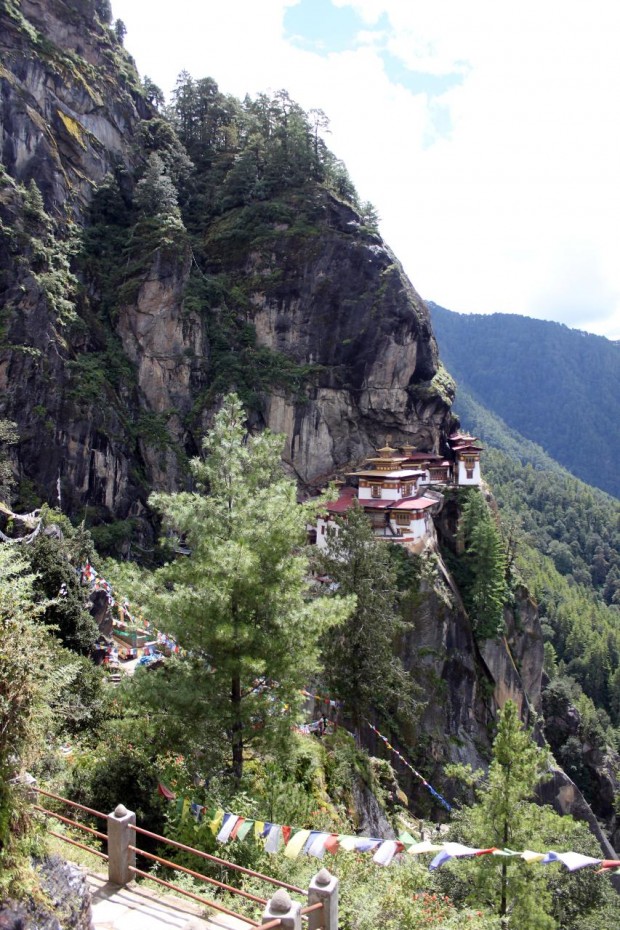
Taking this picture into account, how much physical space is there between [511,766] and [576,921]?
9.12 metres

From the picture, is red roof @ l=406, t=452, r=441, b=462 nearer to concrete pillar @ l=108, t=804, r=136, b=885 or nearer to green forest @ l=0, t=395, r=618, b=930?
green forest @ l=0, t=395, r=618, b=930

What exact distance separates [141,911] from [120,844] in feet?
2.39

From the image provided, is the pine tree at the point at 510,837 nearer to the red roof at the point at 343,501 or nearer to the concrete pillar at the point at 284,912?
the concrete pillar at the point at 284,912

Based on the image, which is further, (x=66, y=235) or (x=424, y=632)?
(x=66, y=235)

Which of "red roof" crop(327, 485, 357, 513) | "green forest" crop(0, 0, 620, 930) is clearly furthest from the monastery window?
"red roof" crop(327, 485, 357, 513)

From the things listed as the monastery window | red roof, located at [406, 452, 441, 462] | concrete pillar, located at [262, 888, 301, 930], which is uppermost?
red roof, located at [406, 452, 441, 462]

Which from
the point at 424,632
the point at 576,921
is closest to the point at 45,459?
the point at 424,632

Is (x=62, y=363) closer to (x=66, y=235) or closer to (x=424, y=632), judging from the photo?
(x=66, y=235)

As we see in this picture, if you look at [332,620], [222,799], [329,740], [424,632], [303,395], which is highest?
[303,395]

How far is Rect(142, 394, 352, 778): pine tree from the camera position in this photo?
10.8m

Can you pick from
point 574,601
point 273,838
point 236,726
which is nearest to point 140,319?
point 236,726

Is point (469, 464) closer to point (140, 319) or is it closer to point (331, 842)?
point (140, 319)

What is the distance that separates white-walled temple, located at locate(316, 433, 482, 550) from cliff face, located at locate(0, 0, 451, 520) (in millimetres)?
2786

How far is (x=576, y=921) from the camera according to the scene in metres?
18.8
